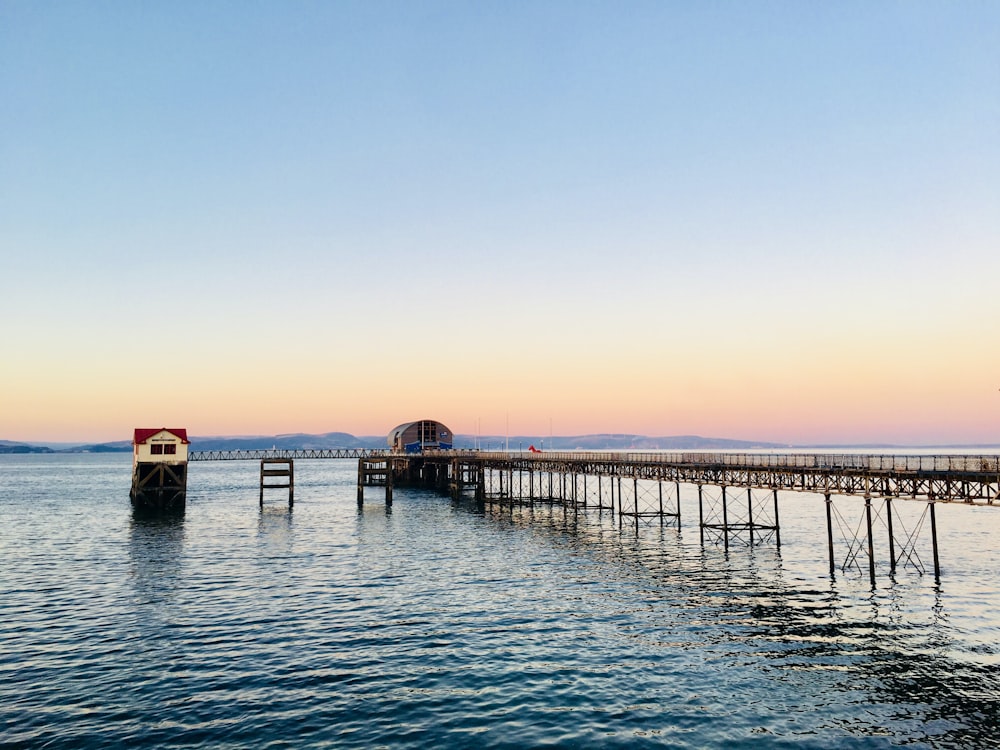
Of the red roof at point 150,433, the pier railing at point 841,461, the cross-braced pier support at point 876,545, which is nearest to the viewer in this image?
the pier railing at point 841,461

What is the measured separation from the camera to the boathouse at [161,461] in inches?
3435

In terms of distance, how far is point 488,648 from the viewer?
28.4m

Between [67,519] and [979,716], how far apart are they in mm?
87686

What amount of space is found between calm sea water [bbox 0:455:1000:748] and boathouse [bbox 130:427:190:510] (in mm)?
31528

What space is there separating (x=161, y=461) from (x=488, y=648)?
2947 inches

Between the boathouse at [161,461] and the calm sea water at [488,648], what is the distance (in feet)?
103

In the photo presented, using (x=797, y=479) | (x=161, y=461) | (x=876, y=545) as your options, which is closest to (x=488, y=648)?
(x=876, y=545)

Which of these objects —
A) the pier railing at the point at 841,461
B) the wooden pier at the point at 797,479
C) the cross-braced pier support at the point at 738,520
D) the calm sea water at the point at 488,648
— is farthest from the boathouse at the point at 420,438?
the calm sea water at the point at 488,648

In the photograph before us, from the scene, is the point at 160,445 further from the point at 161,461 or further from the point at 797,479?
the point at 797,479

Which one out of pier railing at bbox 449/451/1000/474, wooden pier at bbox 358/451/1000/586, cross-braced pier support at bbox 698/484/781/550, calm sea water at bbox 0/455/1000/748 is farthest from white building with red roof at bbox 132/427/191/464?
cross-braced pier support at bbox 698/484/781/550

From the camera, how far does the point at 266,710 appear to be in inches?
852

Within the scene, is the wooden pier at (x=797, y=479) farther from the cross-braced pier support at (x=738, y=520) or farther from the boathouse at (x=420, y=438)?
the boathouse at (x=420, y=438)

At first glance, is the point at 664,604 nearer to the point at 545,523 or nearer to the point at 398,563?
the point at 398,563

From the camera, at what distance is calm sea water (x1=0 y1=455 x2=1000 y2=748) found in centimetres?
2066
